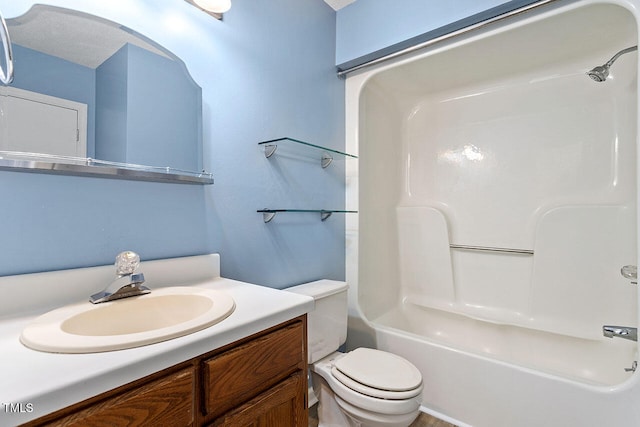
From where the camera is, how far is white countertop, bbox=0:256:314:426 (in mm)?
451

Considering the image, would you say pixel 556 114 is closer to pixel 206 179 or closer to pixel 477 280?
pixel 477 280

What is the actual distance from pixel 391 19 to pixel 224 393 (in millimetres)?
1947

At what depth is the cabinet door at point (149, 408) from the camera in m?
0.51

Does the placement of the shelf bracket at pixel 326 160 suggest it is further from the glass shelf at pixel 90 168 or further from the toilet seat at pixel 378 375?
the toilet seat at pixel 378 375

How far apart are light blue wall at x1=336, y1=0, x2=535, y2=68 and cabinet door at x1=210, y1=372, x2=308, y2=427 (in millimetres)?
1751

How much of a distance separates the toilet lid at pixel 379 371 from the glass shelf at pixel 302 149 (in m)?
1.05

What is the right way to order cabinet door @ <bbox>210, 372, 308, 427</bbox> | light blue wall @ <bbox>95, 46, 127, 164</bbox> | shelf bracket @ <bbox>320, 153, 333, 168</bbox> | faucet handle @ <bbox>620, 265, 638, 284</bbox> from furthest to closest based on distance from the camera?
shelf bracket @ <bbox>320, 153, 333, 168</bbox>
faucet handle @ <bbox>620, 265, 638, 284</bbox>
light blue wall @ <bbox>95, 46, 127, 164</bbox>
cabinet door @ <bbox>210, 372, 308, 427</bbox>

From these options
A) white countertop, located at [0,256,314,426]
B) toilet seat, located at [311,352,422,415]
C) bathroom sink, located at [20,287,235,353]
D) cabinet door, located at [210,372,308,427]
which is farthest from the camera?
toilet seat, located at [311,352,422,415]

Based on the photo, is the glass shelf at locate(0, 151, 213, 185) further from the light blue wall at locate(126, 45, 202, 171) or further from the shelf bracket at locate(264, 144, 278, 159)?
the shelf bracket at locate(264, 144, 278, 159)

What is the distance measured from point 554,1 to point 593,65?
73cm

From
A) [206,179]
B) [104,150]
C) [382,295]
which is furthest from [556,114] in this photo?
[104,150]

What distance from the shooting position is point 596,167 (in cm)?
179

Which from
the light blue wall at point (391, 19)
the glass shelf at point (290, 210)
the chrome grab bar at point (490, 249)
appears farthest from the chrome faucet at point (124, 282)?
the chrome grab bar at point (490, 249)

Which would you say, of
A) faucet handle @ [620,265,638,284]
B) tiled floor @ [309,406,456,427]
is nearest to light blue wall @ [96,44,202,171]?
tiled floor @ [309,406,456,427]
